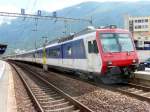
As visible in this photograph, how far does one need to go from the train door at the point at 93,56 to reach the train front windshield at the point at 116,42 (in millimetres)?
518

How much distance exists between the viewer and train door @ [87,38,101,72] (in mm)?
19891

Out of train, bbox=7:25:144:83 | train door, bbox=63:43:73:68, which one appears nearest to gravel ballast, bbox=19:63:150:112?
train, bbox=7:25:144:83

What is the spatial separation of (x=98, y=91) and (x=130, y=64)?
3.78 meters

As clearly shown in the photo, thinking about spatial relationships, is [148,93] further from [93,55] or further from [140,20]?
[140,20]

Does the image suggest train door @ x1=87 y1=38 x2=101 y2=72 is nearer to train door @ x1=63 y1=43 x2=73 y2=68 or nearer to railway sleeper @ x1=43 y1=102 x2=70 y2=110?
train door @ x1=63 y1=43 x2=73 y2=68

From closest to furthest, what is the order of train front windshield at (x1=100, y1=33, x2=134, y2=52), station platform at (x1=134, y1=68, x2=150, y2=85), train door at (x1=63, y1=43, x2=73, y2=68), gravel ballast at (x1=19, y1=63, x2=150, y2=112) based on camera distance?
gravel ballast at (x1=19, y1=63, x2=150, y2=112) < train front windshield at (x1=100, y1=33, x2=134, y2=52) < station platform at (x1=134, y1=68, x2=150, y2=85) < train door at (x1=63, y1=43, x2=73, y2=68)

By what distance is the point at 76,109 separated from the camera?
12.9m

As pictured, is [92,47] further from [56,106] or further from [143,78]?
[56,106]

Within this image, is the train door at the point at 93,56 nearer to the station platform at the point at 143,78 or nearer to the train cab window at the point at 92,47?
the train cab window at the point at 92,47

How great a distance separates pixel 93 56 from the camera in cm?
2056

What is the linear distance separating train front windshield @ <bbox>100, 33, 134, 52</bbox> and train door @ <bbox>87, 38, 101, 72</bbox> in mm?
518

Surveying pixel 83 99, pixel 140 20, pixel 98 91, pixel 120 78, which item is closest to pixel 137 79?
pixel 120 78

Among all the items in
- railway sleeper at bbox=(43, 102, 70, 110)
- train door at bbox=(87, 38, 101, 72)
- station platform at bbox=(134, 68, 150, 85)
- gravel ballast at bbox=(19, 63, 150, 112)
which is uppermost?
train door at bbox=(87, 38, 101, 72)

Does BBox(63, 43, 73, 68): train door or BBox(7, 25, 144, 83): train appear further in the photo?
BBox(63, 43, 73, 68): train door
